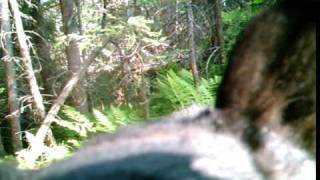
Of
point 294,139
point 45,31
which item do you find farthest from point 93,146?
point 45,31

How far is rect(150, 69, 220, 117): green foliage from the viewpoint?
9.25 meters

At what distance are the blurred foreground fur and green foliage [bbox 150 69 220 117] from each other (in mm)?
7272

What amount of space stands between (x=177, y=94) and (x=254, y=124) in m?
8.09

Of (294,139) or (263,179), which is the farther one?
(294,139)

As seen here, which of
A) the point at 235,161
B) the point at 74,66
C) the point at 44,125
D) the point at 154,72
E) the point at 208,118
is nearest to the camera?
the point at 235,161

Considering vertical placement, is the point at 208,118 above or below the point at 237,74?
below

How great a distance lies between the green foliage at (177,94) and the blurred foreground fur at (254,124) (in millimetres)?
7272

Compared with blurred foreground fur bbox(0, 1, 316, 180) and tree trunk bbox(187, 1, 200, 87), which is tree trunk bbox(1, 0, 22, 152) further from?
blurred foreground fur bbox(0, 1, 316, 180)

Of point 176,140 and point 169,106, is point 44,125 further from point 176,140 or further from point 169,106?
point 176,140

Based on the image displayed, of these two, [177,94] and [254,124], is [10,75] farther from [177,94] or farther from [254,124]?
[254,124]

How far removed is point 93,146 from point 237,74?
0.42m

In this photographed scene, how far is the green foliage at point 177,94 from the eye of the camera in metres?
9.25

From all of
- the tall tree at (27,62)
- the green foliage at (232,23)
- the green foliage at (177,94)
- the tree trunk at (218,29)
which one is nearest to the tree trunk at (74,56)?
the tall tree at (27,62)

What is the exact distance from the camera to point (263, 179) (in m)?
1.43
